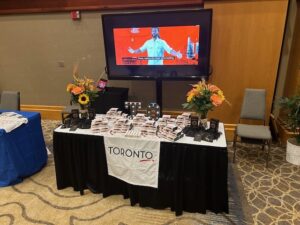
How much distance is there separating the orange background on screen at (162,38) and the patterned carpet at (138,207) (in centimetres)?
181

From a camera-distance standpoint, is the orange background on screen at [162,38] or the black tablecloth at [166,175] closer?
the black tablecloth at [166,175]

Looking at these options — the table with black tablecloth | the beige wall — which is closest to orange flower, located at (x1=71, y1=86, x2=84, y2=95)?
the table with black tablecloth

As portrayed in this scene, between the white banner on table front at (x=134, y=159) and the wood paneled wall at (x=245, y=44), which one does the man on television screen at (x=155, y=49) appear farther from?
the white banner on table front at (x=134, y=159)

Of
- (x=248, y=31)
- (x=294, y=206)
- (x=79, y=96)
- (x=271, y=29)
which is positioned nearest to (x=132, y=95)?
(x=79, y=96)

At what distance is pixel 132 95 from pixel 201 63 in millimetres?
1447

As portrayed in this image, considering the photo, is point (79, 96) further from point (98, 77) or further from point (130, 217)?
point (98, 77)

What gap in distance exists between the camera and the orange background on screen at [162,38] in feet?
11.3

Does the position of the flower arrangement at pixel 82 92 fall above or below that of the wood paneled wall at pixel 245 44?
below

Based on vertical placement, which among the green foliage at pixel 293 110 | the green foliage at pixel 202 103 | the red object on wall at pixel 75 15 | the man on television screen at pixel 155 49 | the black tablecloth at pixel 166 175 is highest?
the red object on wall at pixel 75 15

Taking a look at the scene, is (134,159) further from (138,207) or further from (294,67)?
(294,67)

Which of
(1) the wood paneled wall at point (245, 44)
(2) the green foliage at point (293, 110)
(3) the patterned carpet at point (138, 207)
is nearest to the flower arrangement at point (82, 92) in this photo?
(3) the patterned carpet at point (138, 207)

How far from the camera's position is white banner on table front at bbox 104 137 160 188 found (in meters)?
2.24

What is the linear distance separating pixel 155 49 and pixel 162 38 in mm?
194

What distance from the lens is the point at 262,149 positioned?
3.57 metres
